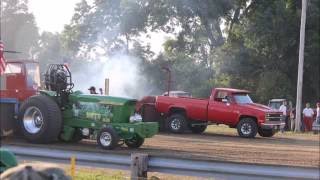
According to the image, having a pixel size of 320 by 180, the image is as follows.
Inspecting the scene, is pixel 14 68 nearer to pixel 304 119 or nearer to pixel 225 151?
pixel 225 151

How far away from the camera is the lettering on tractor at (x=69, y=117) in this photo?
48.9ft

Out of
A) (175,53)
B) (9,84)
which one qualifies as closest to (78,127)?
(9,84)

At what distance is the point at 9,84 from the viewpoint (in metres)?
17.2

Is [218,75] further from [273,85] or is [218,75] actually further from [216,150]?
[216,150]

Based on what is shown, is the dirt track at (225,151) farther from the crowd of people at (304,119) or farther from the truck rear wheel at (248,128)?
the crowd of people at (304,119)

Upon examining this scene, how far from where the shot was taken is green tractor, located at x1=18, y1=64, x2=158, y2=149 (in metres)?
14.9

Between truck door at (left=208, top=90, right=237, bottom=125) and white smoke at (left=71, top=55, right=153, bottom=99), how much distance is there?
16867 millimetres

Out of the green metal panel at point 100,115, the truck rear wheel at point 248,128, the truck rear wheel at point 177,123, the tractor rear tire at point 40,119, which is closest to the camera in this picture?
the tractor rear tire at point 40,119

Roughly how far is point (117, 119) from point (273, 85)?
24266 millimetres

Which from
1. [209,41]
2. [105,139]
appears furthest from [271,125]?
[209,41]

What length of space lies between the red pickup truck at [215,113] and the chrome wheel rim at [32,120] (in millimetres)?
7716

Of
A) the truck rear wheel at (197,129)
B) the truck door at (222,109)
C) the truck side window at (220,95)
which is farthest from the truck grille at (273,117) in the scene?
the truck rear wheel at (197,129)

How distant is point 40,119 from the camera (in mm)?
15117

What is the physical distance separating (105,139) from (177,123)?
830 cm
